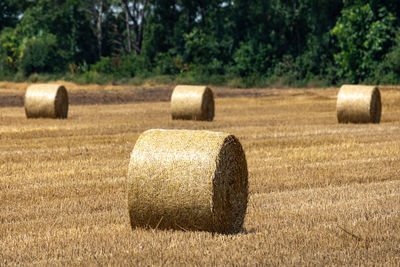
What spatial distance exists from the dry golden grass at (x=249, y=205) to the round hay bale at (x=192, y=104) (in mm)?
1807

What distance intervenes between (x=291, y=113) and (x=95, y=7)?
38.5m

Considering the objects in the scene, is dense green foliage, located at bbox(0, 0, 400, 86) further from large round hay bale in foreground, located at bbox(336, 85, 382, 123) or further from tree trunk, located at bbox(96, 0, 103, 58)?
large round hay bale in foreground, located at bbox(336, 85, 382, 123)

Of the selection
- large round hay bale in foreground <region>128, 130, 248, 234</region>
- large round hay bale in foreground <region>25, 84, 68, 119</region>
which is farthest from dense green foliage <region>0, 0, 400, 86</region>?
large round hay bale in foreground <region>128, 130, 248, 234</region>

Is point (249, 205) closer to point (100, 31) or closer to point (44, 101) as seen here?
point (44, 101)

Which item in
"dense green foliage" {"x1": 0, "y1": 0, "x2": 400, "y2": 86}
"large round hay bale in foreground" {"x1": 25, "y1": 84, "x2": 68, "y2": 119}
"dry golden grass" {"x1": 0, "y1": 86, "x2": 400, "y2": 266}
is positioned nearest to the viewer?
"dry golden grass" {"x1": 0, "y1": 86, "x2": 400, "y2": 266}

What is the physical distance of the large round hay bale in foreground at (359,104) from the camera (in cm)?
2080

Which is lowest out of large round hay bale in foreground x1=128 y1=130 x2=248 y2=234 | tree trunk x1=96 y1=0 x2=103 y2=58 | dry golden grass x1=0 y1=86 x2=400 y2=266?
dry golden grass x1=0 y1=86 x2=400 y2=266

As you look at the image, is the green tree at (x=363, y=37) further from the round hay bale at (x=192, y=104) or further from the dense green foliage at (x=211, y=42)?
the round hay bale at (x=192, y=104)

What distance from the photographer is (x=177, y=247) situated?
7.20m

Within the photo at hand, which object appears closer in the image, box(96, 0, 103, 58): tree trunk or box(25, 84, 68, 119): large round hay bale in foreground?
box(25, 84, 68, 119): large round hay bale in foreground

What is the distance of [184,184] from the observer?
25.1 feet

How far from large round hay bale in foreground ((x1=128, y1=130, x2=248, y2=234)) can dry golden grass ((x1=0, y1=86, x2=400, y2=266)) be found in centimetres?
18

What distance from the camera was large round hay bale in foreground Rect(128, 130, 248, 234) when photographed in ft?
24.9

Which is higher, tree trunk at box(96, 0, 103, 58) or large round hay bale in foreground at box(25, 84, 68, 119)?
tree trunk at box(96, 0, 103, 58)
